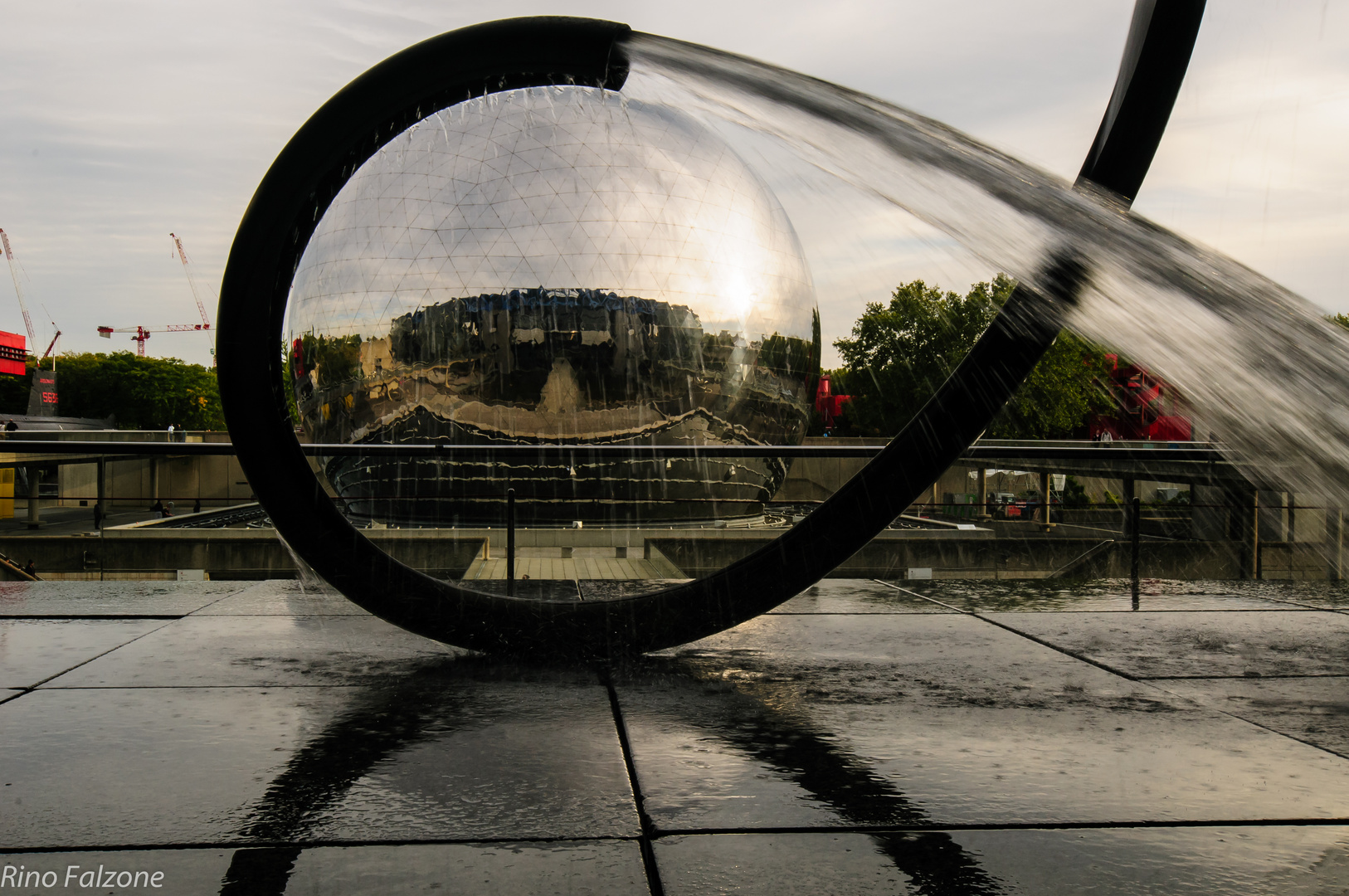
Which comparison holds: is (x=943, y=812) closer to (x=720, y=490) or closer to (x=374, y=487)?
(x=720, y=490)

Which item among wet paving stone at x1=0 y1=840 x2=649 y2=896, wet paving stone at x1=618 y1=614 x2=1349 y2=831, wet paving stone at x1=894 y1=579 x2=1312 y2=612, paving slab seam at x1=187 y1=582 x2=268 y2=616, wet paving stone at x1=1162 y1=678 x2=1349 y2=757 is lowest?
wet paving stone at x1=0 y1=840 x2=649 y2=896

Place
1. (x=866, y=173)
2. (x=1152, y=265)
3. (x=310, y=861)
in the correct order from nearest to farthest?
(x=310, y=861)
(x=1152, y=265)
(x=866, y=173)

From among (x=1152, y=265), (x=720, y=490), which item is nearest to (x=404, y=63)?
(x=1152, y=265)

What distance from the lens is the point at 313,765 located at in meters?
2.56

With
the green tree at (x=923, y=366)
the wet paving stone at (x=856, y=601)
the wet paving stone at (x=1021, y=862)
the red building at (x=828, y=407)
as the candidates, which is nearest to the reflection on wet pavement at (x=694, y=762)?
the wet paving stone at (x=1021, y=862)

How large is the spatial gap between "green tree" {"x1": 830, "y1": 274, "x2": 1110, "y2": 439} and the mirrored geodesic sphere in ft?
118

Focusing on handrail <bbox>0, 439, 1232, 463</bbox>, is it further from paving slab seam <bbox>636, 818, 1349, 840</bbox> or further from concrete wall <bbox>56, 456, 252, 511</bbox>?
concrete wall <bbox>56, 456, 252, 511</bbox>

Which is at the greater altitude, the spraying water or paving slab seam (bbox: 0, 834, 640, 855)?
the spraying water

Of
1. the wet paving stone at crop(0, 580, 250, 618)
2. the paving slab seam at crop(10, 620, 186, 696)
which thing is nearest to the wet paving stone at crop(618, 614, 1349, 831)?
the paving slab seam at crop(10, 620, 186, 696)

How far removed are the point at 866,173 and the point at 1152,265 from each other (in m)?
0.99

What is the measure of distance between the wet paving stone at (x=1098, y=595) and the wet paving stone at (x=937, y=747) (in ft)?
4.31

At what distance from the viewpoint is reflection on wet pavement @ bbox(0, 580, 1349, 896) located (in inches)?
77.8

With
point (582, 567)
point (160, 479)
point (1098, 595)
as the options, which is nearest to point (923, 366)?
point (160, 479)

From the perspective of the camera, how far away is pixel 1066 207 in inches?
114
